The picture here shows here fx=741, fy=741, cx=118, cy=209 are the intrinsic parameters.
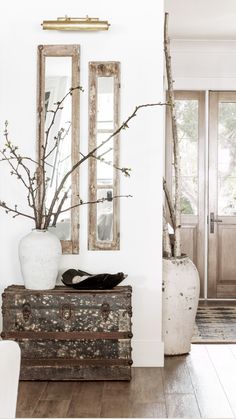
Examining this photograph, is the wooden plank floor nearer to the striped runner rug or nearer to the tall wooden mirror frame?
the striped runner rug

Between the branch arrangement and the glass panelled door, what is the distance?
3239mm

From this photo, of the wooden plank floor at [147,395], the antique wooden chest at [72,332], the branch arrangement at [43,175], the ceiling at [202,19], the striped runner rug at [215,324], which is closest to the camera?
the wooden plank floor at [147,395]

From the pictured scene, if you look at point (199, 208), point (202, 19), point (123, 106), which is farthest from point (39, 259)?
point (199, 208)

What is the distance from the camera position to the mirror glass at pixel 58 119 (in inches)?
197

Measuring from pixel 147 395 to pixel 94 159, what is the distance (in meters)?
1.62

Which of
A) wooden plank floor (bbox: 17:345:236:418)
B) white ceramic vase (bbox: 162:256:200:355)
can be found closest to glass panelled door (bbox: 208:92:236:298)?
white ceramic vase (bbox: 162:256:200:355)

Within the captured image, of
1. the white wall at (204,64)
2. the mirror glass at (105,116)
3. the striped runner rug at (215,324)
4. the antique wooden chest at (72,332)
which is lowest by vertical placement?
the striped runner rug at (215,324)

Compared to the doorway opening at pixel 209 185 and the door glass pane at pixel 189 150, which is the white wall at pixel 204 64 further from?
the door glass pane at pixel 189 150

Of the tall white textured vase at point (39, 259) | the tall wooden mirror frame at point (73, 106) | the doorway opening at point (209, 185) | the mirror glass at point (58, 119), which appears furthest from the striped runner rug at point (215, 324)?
the mirror glass at point (58, 119)

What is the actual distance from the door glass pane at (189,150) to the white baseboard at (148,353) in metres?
3.27

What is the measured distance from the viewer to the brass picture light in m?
4.89

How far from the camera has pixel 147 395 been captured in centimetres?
435

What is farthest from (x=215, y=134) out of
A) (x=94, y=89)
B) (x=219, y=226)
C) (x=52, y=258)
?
(x=52, y=258)

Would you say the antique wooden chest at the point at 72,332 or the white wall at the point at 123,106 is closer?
the antique wooden chest at the point at 72,332
